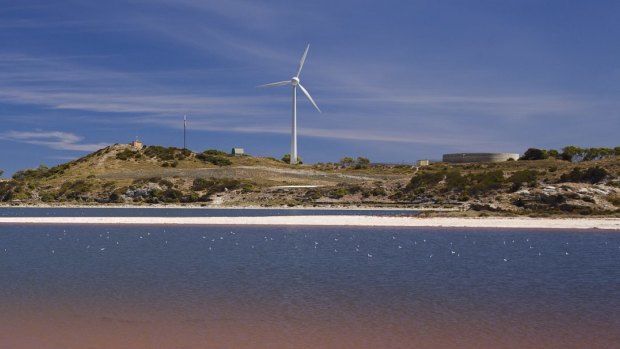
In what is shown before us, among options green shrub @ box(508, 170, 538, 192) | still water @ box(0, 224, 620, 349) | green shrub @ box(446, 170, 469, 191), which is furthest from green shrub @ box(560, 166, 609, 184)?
still water @ box(0, 224, 620, 349)

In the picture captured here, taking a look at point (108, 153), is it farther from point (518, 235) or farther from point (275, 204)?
point (518, 235)

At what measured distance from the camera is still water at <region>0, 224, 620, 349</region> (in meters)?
13.9

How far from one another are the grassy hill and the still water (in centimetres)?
2500

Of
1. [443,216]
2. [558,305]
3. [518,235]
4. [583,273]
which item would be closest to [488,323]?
[558,305]

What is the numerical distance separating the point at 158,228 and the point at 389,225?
16947 mm

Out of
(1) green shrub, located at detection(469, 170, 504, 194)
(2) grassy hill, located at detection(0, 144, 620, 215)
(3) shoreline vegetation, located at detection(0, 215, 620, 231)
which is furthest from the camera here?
(1) green shrub, located at detection(469, 170, 504, 194)

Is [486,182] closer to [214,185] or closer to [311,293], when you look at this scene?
[214,185]

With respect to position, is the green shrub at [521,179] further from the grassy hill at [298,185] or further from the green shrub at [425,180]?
the green shrub at [425,180]

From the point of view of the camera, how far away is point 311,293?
62.2 ft

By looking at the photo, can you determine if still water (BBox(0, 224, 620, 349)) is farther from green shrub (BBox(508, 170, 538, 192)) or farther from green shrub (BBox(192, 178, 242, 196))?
green shrub (BBox(192, 178, 242, 196))

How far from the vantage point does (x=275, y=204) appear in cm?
7931

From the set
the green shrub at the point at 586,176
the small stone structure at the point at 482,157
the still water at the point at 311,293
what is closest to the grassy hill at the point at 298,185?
the green shrub at the point at 586,176

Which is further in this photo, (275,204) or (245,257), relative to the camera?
(275,204)

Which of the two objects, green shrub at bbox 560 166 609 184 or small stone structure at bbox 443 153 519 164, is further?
small stone structure at bbox 443 153 519 164
